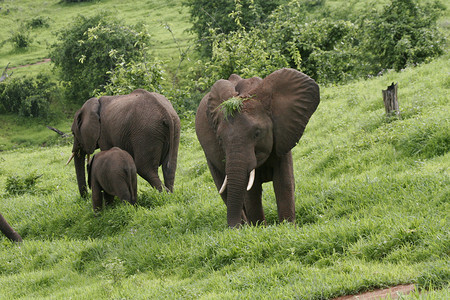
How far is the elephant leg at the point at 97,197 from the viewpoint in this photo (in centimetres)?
1039

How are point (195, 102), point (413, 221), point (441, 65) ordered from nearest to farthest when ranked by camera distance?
point (413, 221), point (441, 65), point (195, 102)

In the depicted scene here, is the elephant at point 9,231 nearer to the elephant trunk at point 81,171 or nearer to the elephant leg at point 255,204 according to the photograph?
the elephant trunk at point 81,171

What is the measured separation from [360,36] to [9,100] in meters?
24.8

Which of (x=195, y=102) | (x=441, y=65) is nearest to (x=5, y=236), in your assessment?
(x=441, y=65)

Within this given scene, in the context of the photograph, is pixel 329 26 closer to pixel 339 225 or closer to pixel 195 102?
pixel 195 102

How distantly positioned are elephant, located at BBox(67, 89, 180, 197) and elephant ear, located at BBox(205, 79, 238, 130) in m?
3.54

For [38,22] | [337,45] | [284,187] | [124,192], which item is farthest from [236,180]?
[38,22]

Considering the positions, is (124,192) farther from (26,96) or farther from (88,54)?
(26,96)

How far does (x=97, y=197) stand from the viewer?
411 inches

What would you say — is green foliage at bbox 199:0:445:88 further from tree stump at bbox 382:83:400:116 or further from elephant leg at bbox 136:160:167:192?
elephant leg at bbox 136:160:167:192

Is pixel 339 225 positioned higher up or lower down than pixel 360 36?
higher up

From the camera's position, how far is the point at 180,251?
25.0 feet

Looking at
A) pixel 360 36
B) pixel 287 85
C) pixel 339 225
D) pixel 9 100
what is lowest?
pixel 9 100

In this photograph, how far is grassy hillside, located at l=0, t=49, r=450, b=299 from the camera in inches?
231
